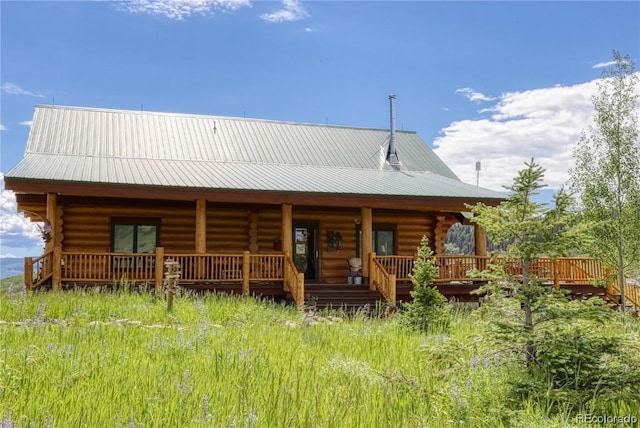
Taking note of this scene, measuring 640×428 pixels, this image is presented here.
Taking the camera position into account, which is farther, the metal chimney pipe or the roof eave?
the metal chimney pipe

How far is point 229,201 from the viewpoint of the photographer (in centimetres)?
1777

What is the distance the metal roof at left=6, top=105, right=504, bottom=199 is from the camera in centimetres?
1836

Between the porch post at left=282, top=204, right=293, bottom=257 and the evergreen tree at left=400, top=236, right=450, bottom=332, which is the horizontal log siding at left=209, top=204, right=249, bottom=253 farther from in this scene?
the evergreen tree at left=400, top=236, right=450, bottom=332

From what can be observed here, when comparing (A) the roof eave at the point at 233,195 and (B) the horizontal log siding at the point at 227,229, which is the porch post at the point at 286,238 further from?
(B) the horizontal log siding at the point at 227,229

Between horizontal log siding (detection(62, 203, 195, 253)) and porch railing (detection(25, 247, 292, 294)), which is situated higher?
horizontal log siding (detection(62, 203, 195, 253))

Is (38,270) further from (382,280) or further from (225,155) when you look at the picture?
(382,280)

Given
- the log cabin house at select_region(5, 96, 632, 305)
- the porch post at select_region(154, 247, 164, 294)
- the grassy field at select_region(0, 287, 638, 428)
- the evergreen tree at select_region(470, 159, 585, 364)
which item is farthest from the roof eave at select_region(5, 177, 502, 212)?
the evergreen tree at select_region(470, 159, 585, 364)

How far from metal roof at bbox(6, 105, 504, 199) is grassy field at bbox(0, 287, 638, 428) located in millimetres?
9533

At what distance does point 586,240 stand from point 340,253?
16808 millimetres

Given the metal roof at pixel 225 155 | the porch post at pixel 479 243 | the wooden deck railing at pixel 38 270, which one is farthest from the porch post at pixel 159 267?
the porch post at pixel 479 243

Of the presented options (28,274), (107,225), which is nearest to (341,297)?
(107,225)

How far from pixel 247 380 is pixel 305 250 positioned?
664 inches

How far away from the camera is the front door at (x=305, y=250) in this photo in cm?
2234

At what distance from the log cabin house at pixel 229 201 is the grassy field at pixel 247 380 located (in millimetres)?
8264
